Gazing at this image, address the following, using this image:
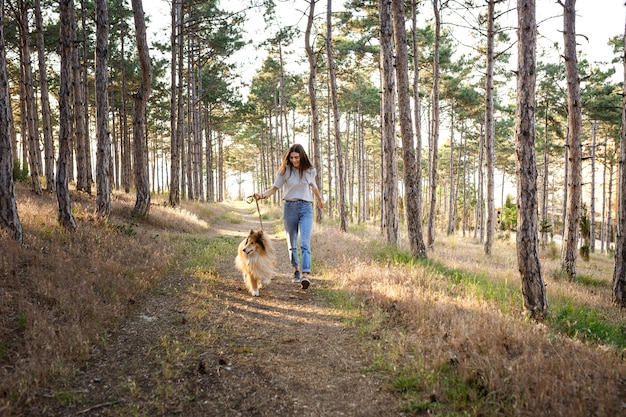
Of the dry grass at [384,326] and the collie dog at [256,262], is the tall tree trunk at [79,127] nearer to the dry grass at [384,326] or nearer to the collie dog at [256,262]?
the dry grass at [384,326]

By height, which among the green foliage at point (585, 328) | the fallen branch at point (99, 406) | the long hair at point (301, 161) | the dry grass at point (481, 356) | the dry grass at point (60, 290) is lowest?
the green foliage at point (585, 328)

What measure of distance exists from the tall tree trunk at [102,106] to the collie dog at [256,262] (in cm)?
574

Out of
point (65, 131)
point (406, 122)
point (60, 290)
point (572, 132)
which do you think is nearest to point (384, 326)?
point (60, 290)

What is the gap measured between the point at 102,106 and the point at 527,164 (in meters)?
10.3

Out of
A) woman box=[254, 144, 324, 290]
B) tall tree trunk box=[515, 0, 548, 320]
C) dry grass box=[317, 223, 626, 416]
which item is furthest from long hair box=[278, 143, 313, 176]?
tall tree trunk box=[515, 0, 548, 320]

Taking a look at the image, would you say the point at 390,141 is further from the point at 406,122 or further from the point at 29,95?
the point at 29,95

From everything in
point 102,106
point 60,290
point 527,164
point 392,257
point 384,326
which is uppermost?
point 102,106

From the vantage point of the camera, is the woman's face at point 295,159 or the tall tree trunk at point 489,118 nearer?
the woman's face at point 295,159

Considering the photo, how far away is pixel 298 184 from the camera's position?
6723mm

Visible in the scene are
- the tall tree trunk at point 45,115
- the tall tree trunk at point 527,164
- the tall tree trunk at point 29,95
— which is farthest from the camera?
the tall tree trunk at point 45,115

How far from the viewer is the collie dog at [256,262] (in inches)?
243

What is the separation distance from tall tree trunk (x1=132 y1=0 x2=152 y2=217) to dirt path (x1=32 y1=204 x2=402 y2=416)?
748 centimetres

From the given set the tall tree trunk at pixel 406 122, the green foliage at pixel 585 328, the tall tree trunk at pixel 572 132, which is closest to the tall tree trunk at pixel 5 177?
the tall tree trunk at pixel 406 122

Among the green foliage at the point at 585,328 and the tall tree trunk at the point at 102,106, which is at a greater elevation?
the tall tree trunk at the point at 102,106
